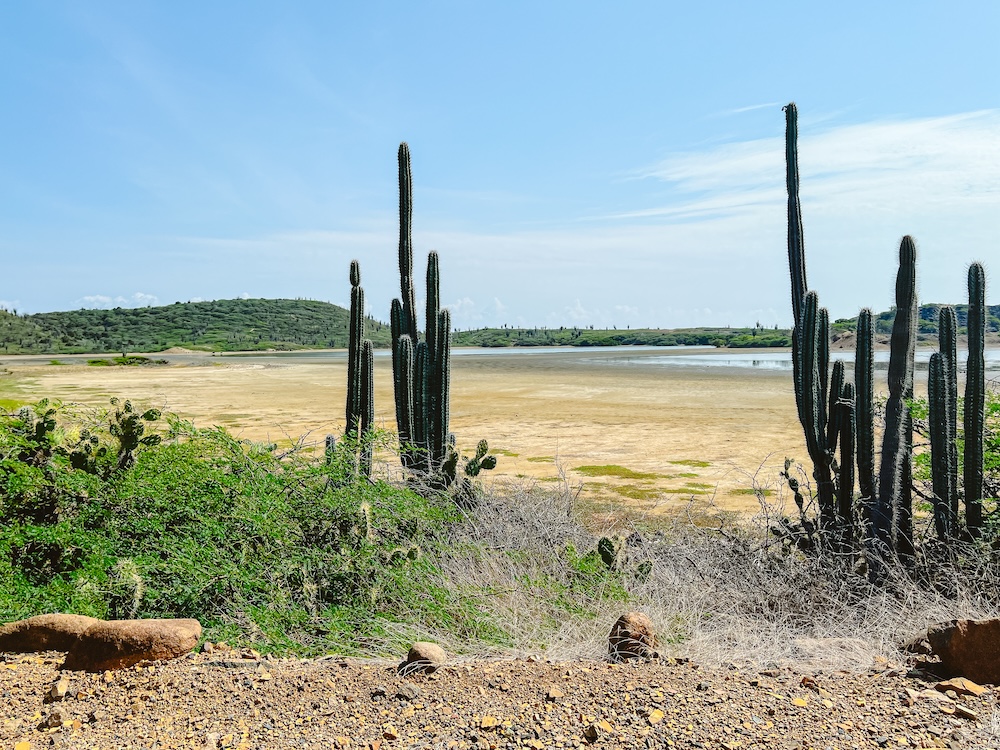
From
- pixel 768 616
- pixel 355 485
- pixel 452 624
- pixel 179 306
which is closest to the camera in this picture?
pixel 452 624

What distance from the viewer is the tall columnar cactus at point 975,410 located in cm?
569

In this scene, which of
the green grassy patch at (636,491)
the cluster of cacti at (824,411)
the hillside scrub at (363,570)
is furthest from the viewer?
the green grassy patch at (636,491)

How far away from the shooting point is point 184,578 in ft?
15.9

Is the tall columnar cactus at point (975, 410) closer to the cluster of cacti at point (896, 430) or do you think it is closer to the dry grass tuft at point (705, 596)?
Answer: the cluster of cacti at point (896, 430)

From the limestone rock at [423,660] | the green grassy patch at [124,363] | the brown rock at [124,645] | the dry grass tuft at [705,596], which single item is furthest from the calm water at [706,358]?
the brown rock at [124,645]

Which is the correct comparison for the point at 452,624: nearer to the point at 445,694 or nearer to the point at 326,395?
the point at 445,694

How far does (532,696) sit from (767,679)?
117cm

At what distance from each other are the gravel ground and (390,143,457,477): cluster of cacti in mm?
3478

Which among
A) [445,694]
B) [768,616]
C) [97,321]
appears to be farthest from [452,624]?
[97,321]

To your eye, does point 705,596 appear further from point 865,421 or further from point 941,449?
point 941,449

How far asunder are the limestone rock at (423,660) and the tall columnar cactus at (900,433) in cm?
378

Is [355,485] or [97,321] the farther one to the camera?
[97,321]

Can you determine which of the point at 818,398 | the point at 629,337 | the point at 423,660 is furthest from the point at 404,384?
the point at 629,337

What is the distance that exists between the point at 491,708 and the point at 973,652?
2.44 m
